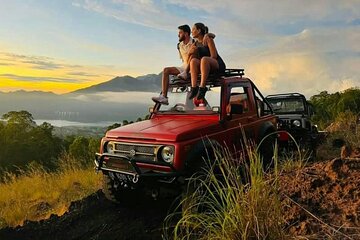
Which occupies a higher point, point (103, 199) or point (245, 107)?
point (245, 107)

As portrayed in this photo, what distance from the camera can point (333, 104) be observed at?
25203 millimetres

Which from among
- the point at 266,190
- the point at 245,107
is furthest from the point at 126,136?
the point at 266,190

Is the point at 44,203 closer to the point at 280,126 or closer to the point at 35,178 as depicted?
the point at 35,178

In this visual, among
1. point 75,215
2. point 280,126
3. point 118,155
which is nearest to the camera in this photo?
point 118,155

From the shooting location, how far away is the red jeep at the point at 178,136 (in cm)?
479

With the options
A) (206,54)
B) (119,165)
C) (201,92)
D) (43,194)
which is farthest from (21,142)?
(119,165)

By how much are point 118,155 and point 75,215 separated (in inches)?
65.4

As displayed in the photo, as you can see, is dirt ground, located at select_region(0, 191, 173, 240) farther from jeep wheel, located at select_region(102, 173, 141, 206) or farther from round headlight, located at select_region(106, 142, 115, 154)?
round headlight, located at select_region(106, 142, 115, 154)

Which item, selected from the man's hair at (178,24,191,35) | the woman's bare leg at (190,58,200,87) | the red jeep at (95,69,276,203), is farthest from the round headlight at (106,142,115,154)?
the man's hair at (178,24,191,35)

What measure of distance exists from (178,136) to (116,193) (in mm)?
1664

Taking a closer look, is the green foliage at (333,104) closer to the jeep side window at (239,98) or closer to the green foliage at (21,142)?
the jeep side window at (239,98)

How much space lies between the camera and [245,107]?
6.39 m

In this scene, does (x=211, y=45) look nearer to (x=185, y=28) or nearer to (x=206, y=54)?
(x=206, y=54)

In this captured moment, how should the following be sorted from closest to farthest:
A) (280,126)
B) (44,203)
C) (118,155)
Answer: (118,155) → (44,203) → (280,126)
